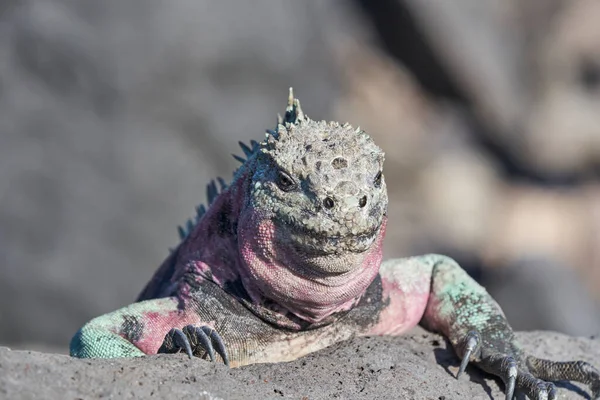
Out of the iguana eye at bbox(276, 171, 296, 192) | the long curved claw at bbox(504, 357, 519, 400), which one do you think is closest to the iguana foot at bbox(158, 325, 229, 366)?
the iguana eye at bbox(276, 171, 296, 192)

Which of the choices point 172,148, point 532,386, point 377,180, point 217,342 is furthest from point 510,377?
point 172,148

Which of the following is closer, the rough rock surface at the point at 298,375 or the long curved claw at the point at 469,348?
the rough rock surface at the point at 298,375

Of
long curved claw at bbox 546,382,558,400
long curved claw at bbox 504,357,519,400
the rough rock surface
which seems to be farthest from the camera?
long curved claw at bbox 504,357,519,400

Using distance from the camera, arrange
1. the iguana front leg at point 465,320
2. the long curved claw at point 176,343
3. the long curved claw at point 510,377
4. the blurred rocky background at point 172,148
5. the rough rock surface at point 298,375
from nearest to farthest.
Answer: the rough rock surface at point 298,375, the long curved claw at point 176,343, the long curved claw at point 510,377, the iguana front leg at point 465,320, the blurred rocky background at point 172,148

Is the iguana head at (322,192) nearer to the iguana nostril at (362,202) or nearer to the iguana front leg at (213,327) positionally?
the iguana nostril at (362,202)

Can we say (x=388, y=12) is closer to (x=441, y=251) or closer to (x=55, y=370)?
(x=441, y=251)

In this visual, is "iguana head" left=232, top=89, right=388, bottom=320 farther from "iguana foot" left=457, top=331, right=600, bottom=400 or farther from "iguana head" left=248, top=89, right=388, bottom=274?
"iguana foot" left=457, top=331, right=600, bottom=400

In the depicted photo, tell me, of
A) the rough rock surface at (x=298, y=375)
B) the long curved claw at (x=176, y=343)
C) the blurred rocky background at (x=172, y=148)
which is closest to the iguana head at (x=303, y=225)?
the rough rock surface at (x=298, y=375)
